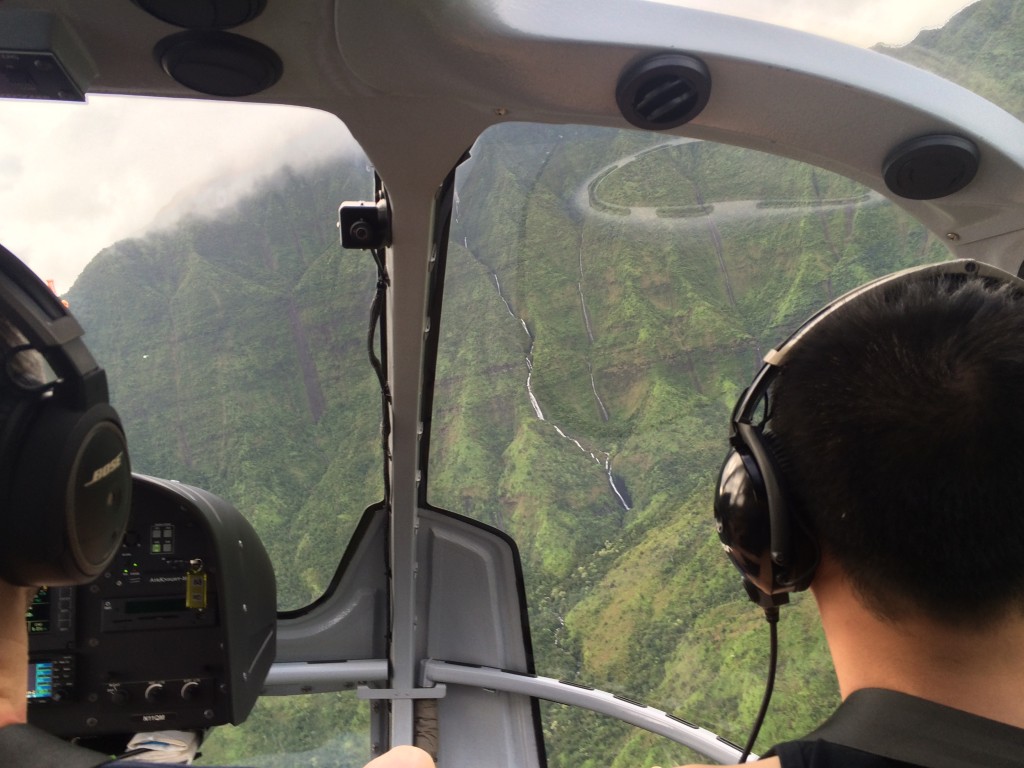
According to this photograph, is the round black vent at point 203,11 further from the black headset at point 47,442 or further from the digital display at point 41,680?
the digital display at point 41,680

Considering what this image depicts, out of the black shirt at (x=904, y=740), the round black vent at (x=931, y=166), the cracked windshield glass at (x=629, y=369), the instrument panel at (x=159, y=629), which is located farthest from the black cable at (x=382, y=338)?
the black shirt at (x=904, y=740)

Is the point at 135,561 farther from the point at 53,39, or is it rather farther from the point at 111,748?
the point at 53,39

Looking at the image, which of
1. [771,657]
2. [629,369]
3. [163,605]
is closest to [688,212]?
[629,369]

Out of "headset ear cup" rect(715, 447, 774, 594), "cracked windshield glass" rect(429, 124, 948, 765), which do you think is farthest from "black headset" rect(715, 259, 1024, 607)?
"cracked windshield glass" rect(429, 124, 948, 765)

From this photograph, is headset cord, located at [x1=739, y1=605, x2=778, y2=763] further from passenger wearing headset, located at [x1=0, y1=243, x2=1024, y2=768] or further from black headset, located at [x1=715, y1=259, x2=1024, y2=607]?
passenger wearing headset, located at [x1=0, y1=243, x2=1024, y2=768]

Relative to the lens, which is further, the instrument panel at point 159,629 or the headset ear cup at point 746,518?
the instrument panel at point 159,629

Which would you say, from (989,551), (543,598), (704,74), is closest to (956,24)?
(704,74)
